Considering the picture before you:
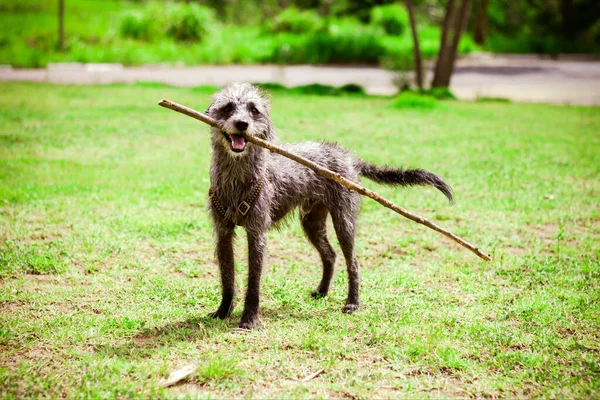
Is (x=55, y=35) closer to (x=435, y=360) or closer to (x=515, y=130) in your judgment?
(x=515, y=130)

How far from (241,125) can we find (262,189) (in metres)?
0.64

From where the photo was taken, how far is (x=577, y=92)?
19906mm

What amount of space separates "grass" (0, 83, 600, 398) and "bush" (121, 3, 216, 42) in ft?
63.1

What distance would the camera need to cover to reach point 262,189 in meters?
4.54

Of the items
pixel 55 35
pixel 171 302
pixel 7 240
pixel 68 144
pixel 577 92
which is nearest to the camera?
pixel 171 302

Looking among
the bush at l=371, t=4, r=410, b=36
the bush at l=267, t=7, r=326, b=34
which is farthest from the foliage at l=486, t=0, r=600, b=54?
the bush at l=267, t=7, r=326, b=34

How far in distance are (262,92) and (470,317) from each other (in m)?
2.46

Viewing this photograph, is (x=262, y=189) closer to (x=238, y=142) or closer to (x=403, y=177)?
(x=238, y=142)

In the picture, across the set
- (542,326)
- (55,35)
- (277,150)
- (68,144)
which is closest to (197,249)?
(277,150)

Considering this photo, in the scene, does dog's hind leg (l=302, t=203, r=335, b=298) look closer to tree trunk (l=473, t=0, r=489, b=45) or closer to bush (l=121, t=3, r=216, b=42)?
bush (l=121, t=3, r=216, b=42)

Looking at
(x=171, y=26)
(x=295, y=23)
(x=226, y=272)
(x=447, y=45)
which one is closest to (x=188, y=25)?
(x=171, y=26)

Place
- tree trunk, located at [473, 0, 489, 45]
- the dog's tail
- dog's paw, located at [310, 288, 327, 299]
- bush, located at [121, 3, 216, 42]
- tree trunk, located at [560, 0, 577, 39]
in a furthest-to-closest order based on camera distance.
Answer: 1. tree trunk, located at [560, 0, 577, 39]
2. tree trunk, located at [473, 0, 489, 45]
3. bush, located at [121, 3, 216, 42]
4. dog's paw, located at [310, 288, 327, 299]
5. the dog's tail

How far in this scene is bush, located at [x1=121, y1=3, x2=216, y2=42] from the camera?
29.0 metres

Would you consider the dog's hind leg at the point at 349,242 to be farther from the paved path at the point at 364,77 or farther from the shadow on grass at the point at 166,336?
the paved path at the point at 364,77
